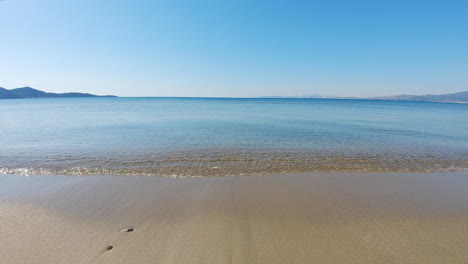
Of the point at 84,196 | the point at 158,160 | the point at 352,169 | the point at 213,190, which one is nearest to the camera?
the point at 84,196

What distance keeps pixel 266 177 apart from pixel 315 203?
234 cm

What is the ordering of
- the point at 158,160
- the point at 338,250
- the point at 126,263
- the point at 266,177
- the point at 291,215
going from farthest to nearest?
the point at 158,160
the point at 266,177
the point at 291,215
the point at 338,250
the point at 126,263

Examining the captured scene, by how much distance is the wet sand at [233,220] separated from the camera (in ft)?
12.1

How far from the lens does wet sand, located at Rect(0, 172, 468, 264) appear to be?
3689 millimetres

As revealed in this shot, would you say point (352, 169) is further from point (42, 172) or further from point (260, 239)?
point (42, 172)

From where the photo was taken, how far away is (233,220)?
482 centimetres

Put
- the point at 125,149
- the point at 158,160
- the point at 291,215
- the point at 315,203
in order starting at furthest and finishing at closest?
the point at 125,149 → the point at 158,160 → the point at 315,203 → the point at 291,215

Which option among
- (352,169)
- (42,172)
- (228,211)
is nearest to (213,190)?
(228,211)

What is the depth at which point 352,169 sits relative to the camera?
8.77 m

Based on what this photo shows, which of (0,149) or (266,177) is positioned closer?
(266,177)

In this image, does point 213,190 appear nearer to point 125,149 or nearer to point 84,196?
point 84,196

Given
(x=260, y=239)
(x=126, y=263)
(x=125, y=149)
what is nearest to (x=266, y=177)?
(x=260, y=239)

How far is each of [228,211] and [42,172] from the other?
8.40 metres

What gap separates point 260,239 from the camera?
407cm
